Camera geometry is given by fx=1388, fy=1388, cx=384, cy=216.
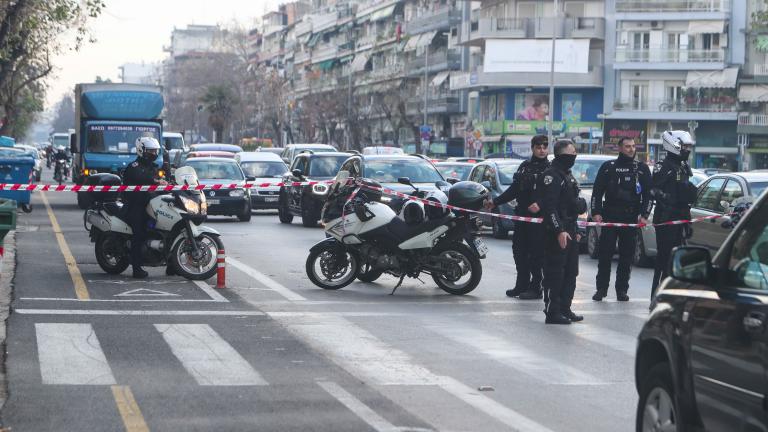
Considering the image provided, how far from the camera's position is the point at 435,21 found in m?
94.1

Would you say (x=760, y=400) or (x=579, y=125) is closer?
(x=760, y=400)

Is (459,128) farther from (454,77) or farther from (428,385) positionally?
(428,385)

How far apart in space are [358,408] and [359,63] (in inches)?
4052

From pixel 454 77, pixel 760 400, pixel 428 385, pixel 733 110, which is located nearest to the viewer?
pixel 760 400

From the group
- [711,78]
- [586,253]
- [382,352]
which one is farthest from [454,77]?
[382,352]

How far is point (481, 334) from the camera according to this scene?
12.3m

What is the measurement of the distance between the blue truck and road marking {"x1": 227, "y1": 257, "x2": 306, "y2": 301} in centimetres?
1696

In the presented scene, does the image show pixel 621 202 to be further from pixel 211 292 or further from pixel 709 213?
pixel 211 292

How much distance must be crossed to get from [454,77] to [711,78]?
17.0 m

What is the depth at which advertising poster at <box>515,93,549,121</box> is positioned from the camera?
265 ft

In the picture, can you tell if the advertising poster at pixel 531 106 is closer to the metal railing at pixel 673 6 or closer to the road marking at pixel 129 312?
the metal railing at pixel 673 6

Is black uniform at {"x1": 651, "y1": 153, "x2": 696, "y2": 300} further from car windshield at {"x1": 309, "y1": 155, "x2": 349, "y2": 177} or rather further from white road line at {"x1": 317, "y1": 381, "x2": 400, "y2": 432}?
car windshield at {"x1": 309, "y1": 155, "x2": 349, "y2": 177}

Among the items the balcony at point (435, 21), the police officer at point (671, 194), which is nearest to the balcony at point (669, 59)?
the balcony at point (435, 21)

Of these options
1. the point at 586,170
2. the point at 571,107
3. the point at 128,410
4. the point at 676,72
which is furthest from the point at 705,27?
the point at 128,410
